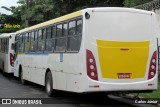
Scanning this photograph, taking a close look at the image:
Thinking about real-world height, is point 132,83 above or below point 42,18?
below

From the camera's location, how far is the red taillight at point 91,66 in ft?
38.9

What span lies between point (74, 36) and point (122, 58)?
1653mm

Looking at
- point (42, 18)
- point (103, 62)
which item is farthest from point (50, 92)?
point (42, 18)

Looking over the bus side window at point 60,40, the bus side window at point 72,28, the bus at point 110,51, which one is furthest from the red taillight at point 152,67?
the bus side window at point 60,40

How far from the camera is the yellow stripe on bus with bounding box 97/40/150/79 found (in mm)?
11992

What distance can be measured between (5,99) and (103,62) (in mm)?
4162

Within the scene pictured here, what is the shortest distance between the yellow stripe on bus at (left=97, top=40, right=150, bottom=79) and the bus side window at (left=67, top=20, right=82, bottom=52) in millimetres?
694

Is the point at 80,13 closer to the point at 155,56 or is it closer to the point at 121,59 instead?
the point at 121,59

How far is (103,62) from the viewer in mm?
11984

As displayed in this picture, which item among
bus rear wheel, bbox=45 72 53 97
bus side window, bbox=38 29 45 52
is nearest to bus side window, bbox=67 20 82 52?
bus rear wheel, bbox=45 72 53 97

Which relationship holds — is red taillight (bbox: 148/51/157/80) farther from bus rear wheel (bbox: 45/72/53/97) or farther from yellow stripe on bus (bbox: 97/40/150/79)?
bus rear wheel (bbox: 45/72/53/97)

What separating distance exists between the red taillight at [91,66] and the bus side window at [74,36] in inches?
21.5

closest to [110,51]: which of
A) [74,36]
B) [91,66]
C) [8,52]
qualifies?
[91,66]

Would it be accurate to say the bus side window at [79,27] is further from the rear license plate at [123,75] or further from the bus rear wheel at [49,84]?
the bus rear wheel at [49,84]
